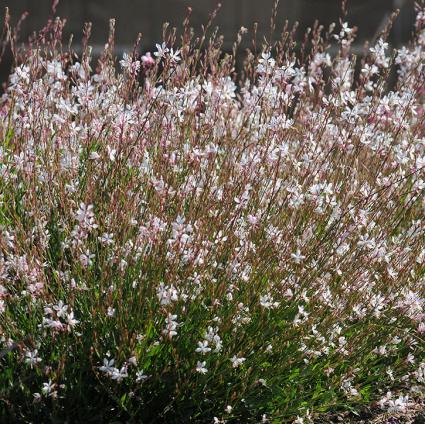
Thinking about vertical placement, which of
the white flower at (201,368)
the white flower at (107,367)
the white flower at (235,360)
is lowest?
the white flower at (107,367)

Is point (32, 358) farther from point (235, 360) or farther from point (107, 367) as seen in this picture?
point (235, 360)

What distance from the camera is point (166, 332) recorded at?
2840mm

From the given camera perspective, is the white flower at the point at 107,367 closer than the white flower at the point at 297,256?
Yes

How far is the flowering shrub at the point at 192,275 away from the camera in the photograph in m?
3.05

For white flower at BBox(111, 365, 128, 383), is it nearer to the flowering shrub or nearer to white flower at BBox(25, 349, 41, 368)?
the flowering shrub

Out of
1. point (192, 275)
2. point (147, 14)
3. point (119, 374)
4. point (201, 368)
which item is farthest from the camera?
point (147, 14)

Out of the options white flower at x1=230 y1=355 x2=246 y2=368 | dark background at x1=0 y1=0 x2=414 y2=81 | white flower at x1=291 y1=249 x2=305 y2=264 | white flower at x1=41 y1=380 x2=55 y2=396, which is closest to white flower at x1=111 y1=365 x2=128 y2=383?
white flower at x1=41 y1=380 x2=55 y2=396

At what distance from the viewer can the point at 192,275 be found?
10.5 feet

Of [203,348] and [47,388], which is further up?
[203,348]

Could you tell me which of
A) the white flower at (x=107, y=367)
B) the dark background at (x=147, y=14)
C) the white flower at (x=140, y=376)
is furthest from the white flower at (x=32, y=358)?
the dark background at (x=147, y=14)

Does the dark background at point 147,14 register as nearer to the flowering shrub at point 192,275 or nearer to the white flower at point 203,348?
the flowering shrub at point 192,275

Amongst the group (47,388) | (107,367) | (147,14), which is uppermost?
(147,14)

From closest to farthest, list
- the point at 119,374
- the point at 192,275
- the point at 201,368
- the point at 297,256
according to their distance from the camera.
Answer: the point at 119,374, the point at 201,368, the point at 297,256, the point at 192,275

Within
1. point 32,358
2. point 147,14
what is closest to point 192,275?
point 32,358
